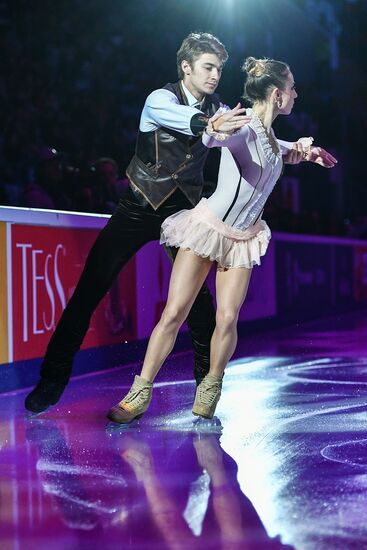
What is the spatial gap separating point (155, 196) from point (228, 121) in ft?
2.35

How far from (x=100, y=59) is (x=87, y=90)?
0.75m

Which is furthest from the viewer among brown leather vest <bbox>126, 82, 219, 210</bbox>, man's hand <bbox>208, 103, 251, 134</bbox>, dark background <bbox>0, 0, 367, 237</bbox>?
dark background <bbox>0, 0, 367, 237</bbox>

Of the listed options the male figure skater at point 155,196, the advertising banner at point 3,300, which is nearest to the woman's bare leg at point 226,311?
the male figure skater at point 155,196

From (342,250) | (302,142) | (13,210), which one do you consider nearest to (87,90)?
(342,250)

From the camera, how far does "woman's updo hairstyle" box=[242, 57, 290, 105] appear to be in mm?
4016

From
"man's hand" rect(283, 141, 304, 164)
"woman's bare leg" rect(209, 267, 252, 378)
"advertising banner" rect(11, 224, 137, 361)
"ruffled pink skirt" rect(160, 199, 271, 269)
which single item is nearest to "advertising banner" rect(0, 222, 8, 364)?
"advertising banner" rect(11, 224, 137, 361)

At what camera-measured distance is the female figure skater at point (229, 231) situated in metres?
4.00

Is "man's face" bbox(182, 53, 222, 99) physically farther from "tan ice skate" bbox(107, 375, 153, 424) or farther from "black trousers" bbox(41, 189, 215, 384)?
"tan ice skate" bbox(107, 375, 153, 424)

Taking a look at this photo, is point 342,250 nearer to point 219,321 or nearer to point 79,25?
point 79,25

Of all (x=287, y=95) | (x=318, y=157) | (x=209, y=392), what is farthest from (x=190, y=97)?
(x=209, y=392)

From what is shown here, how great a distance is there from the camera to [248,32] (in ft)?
57.3

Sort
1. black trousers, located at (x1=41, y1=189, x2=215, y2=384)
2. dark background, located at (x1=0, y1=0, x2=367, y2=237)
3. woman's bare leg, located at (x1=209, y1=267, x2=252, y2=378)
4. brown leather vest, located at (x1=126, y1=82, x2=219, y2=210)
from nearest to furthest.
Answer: woman's bare leg, located at (x1=209, y1=267, x2=252, y2=378) < brown leather vest, located at (x1=126, y1=82, x2=219, y2=210) < black trousers, located at (x1=41, y1=189, x2=215, y2=384) < dark background, located at (x1=0, y1=0, x2=367, y2=237)

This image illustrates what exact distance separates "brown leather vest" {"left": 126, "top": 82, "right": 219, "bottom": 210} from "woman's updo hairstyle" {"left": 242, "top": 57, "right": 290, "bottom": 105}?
0.99 feet

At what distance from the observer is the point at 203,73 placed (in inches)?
163
